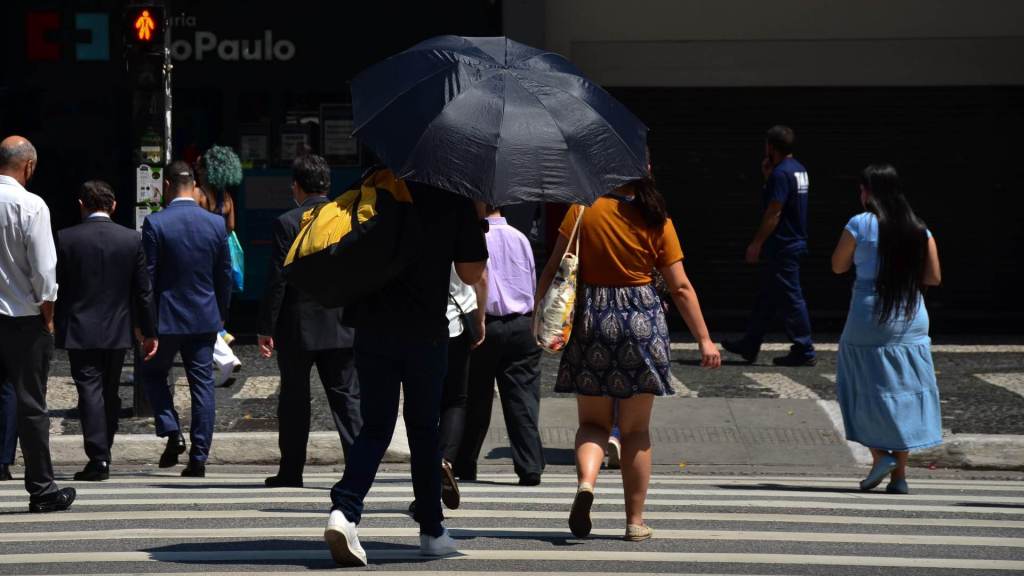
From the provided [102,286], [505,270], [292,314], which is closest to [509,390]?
[505,270]

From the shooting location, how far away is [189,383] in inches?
392

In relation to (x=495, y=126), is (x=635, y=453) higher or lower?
lower

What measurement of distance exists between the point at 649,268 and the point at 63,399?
260 inches

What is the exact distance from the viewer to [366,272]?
6.32 meters

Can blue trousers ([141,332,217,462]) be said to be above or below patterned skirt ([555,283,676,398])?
below

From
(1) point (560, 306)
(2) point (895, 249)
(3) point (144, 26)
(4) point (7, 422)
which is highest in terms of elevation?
(3) point (144, 26)

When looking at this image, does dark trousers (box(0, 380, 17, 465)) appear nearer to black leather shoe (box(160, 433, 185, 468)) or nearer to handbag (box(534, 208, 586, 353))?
black leather shoe (box(160, 433, 185, 468))

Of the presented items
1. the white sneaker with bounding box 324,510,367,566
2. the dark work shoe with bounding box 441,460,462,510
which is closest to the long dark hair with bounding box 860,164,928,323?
the dark work shoe with bounding box 441,460,462,510

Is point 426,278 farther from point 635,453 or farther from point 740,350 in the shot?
point 740,350

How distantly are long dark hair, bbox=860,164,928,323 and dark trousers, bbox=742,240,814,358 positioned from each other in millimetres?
4865

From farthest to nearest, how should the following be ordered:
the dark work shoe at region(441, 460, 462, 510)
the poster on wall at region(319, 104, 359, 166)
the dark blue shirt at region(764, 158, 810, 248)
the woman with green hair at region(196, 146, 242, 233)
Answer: the poster on wall at region(319, 104, 359, 166) < the woman with green hair at region(196, 146, 242, 233) < the dark blue shirt at region(764, 158, 810, 248) < the dark work shoe at region(441, 460, 462, 510)

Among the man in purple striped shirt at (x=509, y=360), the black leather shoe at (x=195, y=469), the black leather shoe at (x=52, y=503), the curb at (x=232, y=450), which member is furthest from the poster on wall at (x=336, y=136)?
the black leather shoe at (x=52, y=503)

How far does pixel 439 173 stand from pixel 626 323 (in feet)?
4.54

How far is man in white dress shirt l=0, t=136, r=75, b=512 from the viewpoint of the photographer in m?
7.90
